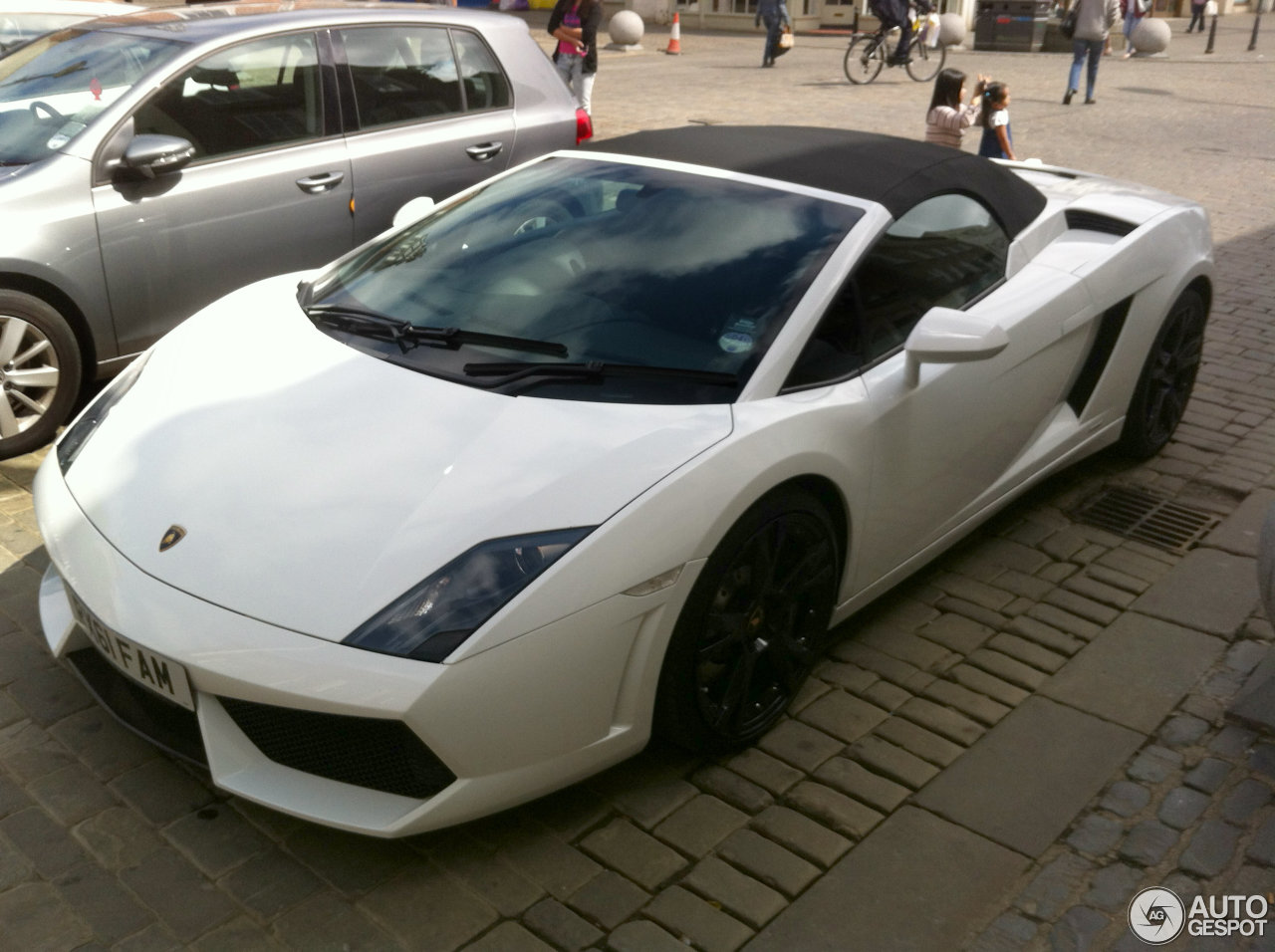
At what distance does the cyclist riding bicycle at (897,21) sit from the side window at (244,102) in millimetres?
15881

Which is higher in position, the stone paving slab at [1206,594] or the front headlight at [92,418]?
the front headlight at [92,418]

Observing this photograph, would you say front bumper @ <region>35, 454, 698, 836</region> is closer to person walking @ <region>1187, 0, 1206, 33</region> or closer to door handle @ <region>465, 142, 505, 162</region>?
door handle @ <region>465, 142, 505, 162</region>

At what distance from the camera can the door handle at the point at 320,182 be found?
5840 mm

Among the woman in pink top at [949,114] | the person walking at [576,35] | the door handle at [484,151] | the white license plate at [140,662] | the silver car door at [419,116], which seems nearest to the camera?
the white license plate at [140,662]

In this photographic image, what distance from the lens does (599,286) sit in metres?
3.67

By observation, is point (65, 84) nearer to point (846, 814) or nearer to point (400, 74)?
A: point (400, 74)

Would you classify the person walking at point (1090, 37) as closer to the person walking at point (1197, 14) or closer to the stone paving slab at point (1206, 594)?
the stone paving slab at point (1206, 594)

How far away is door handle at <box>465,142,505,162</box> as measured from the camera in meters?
6.51

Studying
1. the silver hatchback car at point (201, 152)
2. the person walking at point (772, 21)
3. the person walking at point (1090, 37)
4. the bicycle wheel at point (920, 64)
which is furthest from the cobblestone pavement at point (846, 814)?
the person walking at point (772, 21)

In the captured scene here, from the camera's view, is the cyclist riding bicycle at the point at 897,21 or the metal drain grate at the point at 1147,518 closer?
the metal drain grate at the point at 1147,518

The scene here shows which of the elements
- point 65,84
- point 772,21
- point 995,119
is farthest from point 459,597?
point 772,21

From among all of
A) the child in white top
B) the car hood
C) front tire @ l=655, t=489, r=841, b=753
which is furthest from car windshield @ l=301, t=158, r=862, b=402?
the child in white top

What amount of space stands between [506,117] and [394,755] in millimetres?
4588

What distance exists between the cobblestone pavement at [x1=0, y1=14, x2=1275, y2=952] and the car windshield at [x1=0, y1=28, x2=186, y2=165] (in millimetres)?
1457
